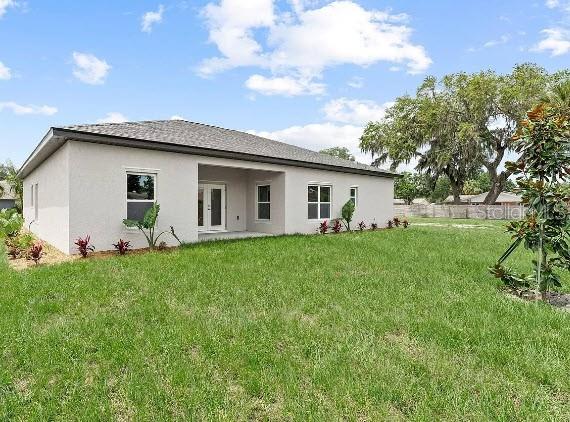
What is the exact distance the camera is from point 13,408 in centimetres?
274

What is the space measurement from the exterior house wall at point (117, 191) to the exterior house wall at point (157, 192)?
0.02 metres

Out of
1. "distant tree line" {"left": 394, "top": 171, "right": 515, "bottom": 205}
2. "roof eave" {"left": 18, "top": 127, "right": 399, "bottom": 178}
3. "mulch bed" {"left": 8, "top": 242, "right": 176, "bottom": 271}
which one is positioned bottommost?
"mulch bed" {"left": 8, "top": 242, "right": 176, "bottom": 271}

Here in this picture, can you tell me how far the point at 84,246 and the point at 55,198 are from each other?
10.8ft

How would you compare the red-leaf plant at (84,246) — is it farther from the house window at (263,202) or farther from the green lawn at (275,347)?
the house window at (263,202)

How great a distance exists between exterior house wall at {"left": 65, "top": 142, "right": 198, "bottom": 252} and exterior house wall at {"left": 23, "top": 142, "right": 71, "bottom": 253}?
280mm

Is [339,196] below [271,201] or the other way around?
the other way around

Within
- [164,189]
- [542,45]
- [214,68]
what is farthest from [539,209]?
[542,45]

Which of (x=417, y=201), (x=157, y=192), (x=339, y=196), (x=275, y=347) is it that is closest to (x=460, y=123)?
(x=339, y=196)

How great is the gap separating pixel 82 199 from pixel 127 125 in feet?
11.1

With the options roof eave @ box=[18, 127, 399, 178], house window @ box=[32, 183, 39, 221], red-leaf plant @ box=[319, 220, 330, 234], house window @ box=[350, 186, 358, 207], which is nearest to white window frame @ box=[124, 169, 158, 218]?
roof eave @ box=[18, 127, 399, 178]

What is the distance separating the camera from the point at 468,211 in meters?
33.8

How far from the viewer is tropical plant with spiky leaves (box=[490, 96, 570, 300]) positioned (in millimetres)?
5414

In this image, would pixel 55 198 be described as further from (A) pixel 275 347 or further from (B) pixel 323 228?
(A) pixel 275 347

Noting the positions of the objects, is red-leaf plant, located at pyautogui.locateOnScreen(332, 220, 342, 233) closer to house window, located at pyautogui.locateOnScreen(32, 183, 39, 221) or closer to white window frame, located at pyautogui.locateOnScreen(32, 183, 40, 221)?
white window frame, located at pyautogui.locateOnScreen(32, 183, 40, 221)
